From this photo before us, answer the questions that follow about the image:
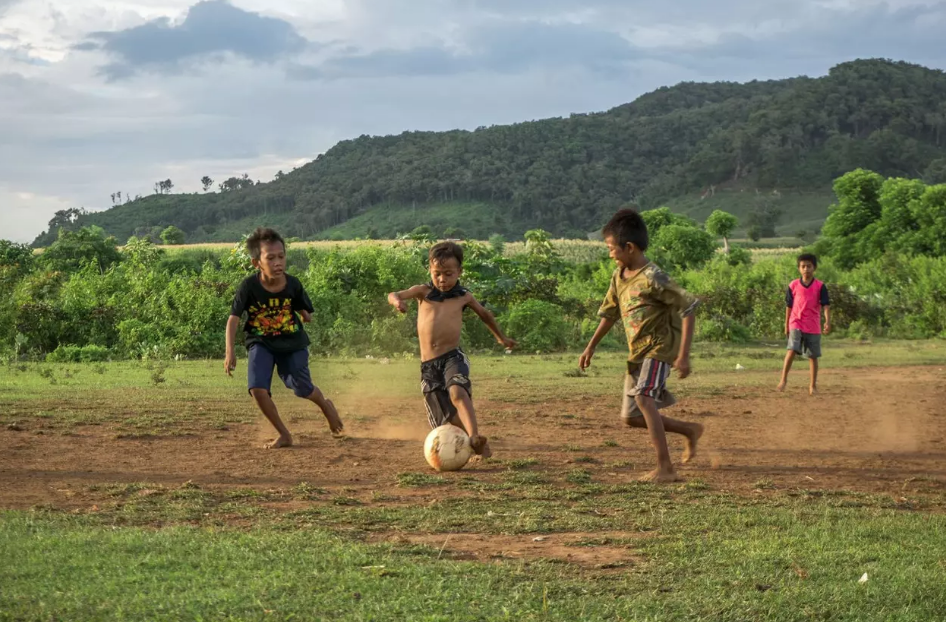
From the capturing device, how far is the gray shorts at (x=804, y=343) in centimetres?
1266

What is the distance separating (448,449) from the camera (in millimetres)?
7418

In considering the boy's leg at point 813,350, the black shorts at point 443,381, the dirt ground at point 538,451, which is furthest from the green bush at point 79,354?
the boy's leg at point 813,350

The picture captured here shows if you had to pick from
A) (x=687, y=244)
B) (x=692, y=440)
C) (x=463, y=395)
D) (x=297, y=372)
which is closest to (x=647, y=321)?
(x=692, y=440)

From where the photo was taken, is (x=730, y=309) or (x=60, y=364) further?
(x=730, y=309)

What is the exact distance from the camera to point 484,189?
11062 cm

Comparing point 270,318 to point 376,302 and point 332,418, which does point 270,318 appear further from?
point 376,302

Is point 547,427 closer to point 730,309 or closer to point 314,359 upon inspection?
point 314,359

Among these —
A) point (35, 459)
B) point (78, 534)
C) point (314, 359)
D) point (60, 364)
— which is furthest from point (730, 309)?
point (78, 534)

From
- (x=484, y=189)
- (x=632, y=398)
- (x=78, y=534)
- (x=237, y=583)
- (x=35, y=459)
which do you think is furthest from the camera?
(x=484, y=189)

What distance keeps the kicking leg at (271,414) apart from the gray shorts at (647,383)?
295 cm

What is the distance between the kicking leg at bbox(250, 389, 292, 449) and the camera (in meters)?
8.42

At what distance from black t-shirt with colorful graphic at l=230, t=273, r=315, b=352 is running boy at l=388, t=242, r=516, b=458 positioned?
1.19m

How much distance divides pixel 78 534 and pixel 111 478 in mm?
2043

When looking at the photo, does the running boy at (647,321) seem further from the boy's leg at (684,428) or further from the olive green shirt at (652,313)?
the boy's leg at (684,428)
